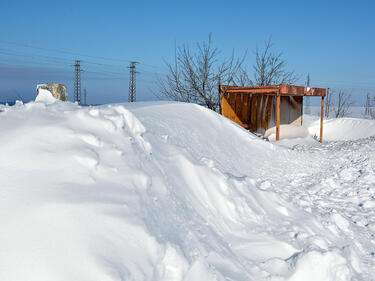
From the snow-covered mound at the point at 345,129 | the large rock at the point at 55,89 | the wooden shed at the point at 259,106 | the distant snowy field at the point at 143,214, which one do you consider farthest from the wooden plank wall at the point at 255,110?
the distant snowy field at the point at 143,214

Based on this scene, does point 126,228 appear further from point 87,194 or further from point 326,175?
point 326,175

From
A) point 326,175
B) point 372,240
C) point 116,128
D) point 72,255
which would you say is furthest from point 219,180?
point 326,175

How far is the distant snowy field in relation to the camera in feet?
5.57

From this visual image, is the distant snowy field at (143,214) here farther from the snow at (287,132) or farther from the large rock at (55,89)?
the snow at (287,132)

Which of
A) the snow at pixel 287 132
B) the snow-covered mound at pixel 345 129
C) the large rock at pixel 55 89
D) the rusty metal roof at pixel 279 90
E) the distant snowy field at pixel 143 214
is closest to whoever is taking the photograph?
the distant snowy field at pixel 143 214

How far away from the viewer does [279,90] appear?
8188 mm

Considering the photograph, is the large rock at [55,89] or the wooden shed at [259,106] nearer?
the large rock at [55,89]

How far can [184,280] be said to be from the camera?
177 cm

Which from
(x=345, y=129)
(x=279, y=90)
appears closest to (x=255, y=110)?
(x=279, y=90)

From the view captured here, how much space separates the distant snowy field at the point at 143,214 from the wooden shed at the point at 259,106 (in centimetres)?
554

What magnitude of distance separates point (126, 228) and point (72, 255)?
37 cm

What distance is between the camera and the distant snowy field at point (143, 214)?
1.70m

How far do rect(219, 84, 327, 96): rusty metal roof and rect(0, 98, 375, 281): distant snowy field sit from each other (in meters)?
4.29

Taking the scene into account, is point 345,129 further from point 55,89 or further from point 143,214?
point 143,214
